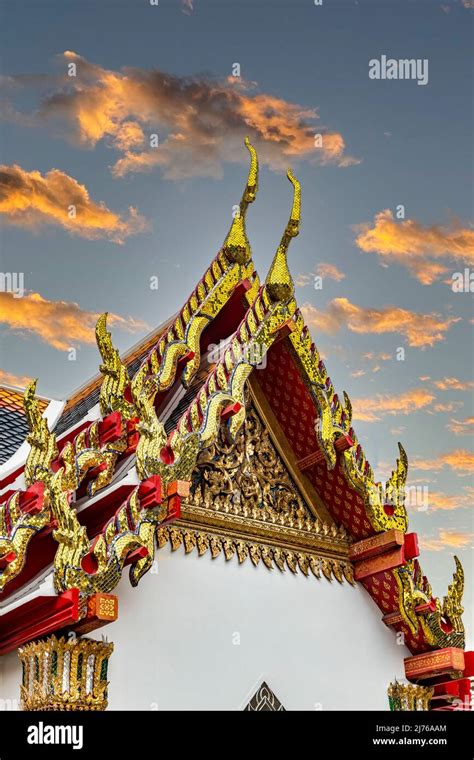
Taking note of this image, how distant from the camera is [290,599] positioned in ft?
26.8

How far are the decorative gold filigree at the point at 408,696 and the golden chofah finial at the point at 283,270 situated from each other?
307 cm

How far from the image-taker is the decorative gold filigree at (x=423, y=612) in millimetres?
8570

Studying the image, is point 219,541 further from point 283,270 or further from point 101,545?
point 283,270

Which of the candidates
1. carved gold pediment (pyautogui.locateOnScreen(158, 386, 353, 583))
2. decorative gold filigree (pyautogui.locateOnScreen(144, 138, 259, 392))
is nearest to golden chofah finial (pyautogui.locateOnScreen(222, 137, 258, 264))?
decorative gold filigree (pyautogui.locateOnScreen(144, 138, 259, 392))

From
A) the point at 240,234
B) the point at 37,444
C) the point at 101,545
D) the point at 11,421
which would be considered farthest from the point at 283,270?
the point at 11,421

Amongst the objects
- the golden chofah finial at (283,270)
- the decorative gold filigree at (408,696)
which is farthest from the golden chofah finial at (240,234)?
the decorative gold filigree at (408,696)

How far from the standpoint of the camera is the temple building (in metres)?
6.74

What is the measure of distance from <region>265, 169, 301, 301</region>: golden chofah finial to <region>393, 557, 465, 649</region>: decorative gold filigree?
2.25 m

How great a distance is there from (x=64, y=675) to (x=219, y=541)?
168 centimetres

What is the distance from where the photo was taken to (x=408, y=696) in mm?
8648

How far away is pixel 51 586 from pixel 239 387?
6.32ft

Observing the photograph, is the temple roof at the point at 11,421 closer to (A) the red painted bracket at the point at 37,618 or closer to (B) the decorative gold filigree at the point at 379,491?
(A) the red painted bracket at the point at 37,618

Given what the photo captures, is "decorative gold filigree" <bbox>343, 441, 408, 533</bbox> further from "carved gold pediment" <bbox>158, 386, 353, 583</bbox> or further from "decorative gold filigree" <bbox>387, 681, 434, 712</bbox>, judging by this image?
"decorative gold filigree" <bbox>387, 681, 434, 712</bbox>
